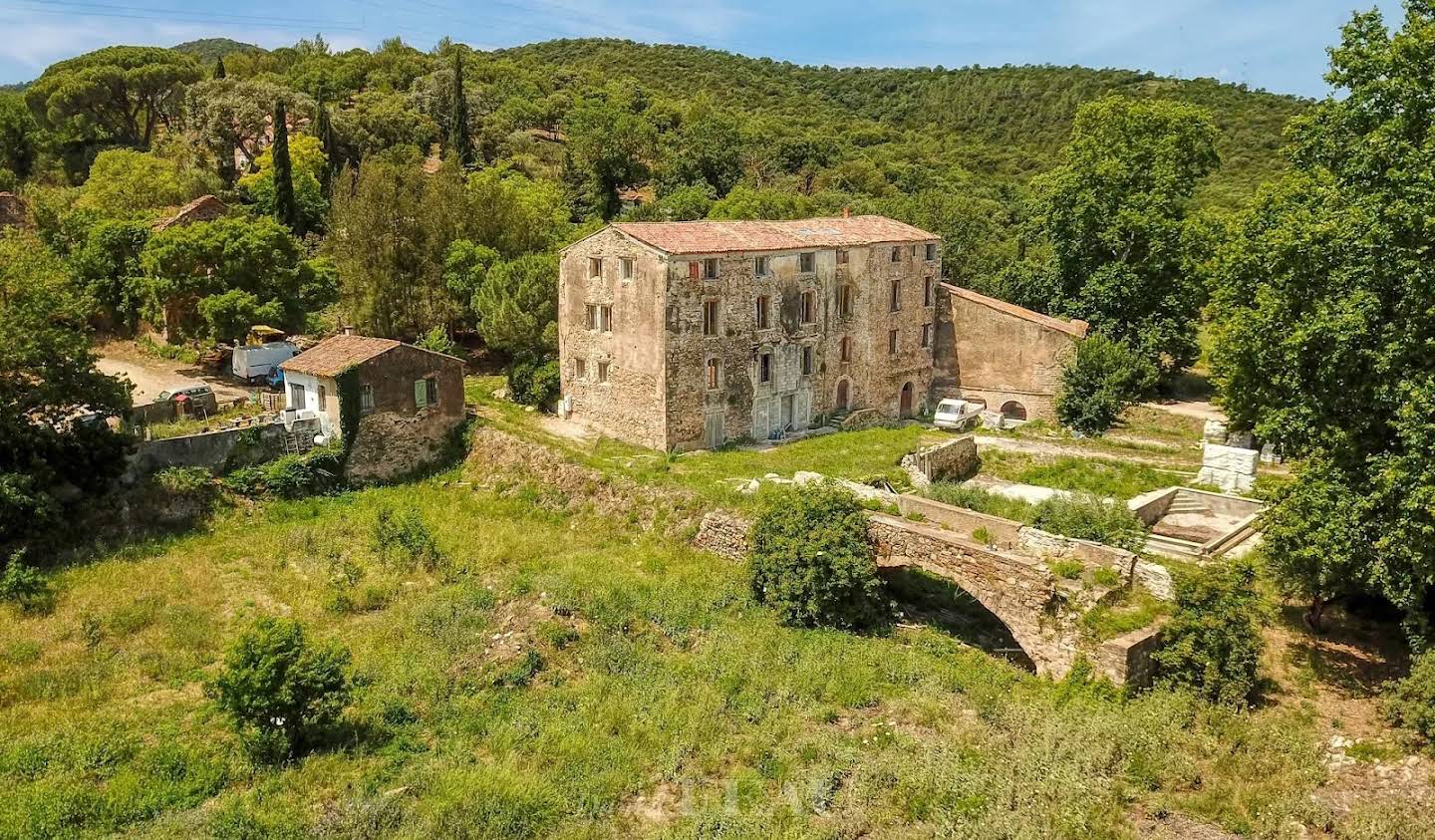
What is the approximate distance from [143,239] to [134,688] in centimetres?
2886

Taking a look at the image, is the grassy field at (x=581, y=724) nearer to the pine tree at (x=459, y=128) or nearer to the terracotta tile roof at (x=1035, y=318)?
the terracotta tile roof at (x=1035, y=318)

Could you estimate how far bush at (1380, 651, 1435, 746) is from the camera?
17.3 metres

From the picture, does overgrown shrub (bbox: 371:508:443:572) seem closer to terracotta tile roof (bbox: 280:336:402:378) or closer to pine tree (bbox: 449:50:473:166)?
terracotta tile roof (bbox: 280:336:402:378)

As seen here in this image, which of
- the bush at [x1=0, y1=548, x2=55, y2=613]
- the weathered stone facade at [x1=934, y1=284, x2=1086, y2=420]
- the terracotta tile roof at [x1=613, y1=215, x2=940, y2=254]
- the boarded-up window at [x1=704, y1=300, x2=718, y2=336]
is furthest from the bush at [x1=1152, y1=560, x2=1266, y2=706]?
the bush at [x1=0, y1=548, x2=55, y2=613]

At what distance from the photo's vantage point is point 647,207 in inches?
2472

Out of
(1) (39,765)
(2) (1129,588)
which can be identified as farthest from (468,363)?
(2) (1129,588)

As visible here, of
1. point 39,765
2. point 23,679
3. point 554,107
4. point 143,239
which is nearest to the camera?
point 39,765

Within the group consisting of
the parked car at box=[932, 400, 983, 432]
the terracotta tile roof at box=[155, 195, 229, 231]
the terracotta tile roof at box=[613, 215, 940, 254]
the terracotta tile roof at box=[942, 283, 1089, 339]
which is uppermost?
the terracotta tile roof at box=[155, 195, 229, 231]

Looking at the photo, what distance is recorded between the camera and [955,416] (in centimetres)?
4028

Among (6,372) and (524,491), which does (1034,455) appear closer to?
(524,491)

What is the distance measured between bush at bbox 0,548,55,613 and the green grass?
29375 mm

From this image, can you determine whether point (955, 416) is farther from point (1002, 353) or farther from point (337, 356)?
point (337, 356)

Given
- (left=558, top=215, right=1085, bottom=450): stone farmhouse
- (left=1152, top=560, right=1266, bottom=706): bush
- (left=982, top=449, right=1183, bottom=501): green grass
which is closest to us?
(left=1152, top=560, right=1266, bottom=706): bush

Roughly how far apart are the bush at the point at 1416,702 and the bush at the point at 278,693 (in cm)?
2011
